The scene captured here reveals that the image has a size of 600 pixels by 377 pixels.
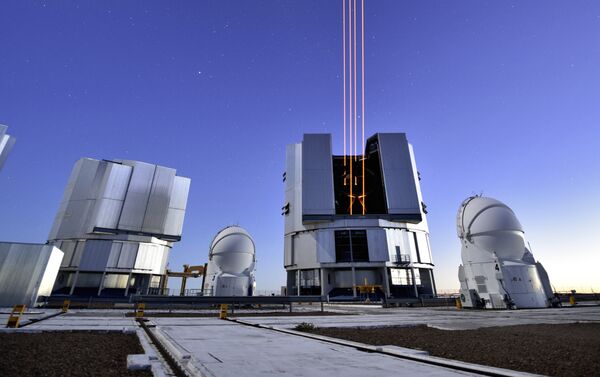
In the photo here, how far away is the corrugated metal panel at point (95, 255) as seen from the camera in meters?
36.2

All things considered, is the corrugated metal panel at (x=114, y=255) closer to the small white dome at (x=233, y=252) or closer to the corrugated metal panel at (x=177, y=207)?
the corrugated metal panel at (x=177, y=207)

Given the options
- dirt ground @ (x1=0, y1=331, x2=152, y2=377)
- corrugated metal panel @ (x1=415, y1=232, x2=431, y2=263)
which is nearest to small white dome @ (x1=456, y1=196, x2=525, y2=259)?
corrugated metal panel @ (x1=415, y1=232, x2=431, y2=263)

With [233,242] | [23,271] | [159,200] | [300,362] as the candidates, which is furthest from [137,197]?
[300,362]

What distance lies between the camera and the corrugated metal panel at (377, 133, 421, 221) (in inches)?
1588

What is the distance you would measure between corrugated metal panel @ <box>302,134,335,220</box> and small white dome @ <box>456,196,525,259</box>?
1938 cm

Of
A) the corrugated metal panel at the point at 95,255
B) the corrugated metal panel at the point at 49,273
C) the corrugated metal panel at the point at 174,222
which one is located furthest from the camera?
the corrugated metal panel at the point at 174,222

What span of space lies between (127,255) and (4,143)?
17.7 metres

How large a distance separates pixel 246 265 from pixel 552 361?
31319mm

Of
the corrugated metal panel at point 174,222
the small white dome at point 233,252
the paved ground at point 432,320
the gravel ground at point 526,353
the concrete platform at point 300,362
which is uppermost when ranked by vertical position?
the corrugated metal panel at point 174,222

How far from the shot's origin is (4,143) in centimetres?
2762

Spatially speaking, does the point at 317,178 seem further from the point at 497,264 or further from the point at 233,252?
the point at 497,264

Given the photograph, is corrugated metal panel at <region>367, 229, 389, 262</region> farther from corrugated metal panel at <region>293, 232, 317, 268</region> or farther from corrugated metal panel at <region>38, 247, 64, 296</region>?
corrugated metal panel at <region>38, 247, 64, 296</region>

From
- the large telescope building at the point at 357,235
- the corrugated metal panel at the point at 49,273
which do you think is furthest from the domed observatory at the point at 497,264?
the corrugated metal panel at the point at 49,273

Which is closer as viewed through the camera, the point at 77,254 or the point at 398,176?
the point at 77,254
